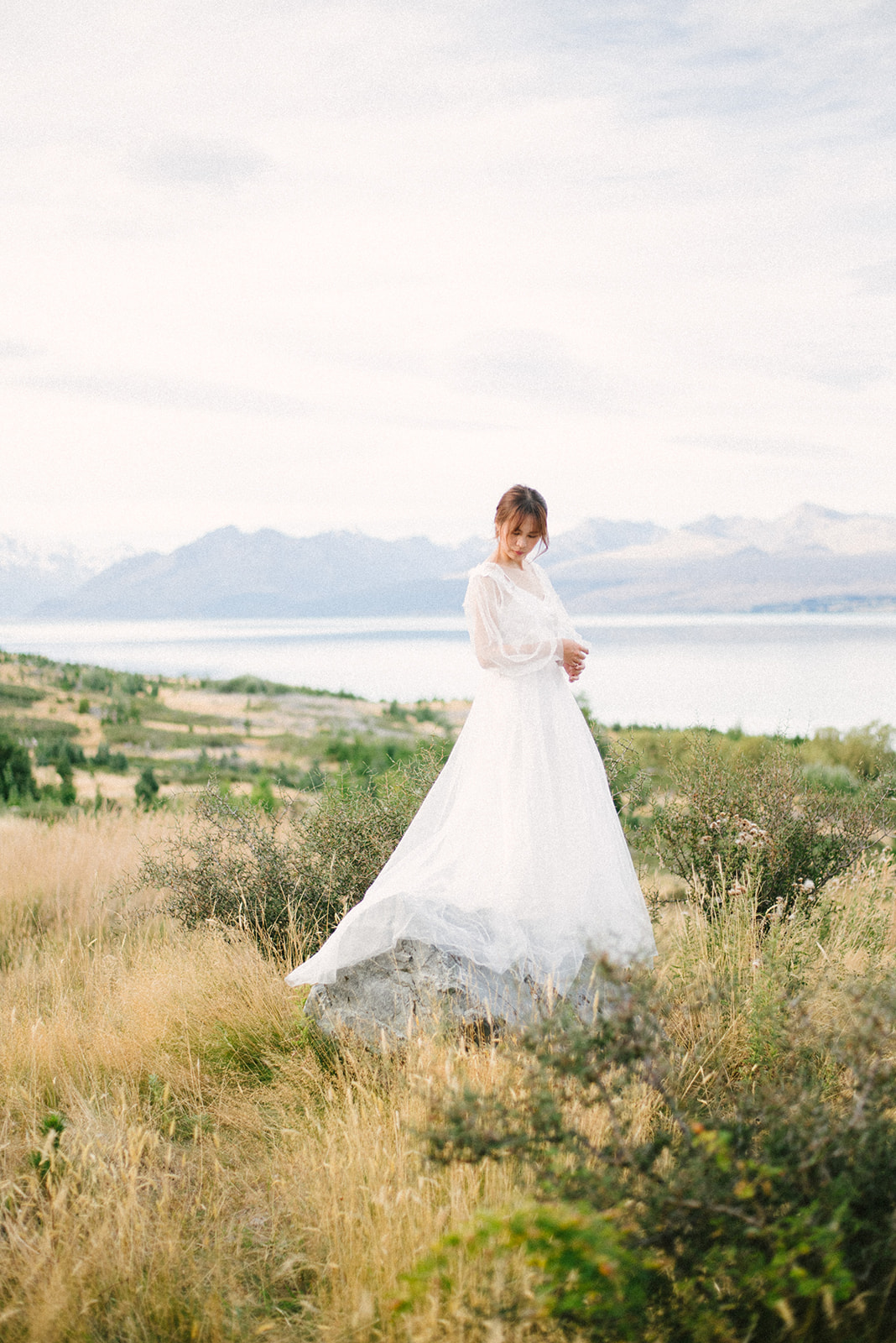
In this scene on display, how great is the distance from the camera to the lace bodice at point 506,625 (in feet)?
15.5

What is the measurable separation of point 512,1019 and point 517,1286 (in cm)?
154

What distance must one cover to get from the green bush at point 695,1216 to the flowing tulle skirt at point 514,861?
5.00 ft

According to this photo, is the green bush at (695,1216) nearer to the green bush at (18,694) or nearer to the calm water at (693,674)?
the calm water at (693,674)

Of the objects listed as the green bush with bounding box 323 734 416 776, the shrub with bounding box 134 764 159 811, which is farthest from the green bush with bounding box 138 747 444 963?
the green bush with bounding box 323 734 416 776

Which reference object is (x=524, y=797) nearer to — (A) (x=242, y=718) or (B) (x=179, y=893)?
(B) (x=179, y=893)

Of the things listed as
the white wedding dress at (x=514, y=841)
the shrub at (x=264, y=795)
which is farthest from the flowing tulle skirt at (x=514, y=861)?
the shrub at (x=264, y=795)

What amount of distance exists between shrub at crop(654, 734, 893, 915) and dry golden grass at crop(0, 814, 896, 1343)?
44cm

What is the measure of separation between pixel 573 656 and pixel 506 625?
383 millimetres

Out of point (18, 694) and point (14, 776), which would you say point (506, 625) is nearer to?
point (14, 776)

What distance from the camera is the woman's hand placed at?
4.73 meters

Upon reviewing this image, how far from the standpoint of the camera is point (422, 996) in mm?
3953

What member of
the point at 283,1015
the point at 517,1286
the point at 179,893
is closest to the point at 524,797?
the point at 283,1015

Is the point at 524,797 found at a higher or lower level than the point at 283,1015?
higher

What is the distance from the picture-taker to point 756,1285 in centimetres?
213
